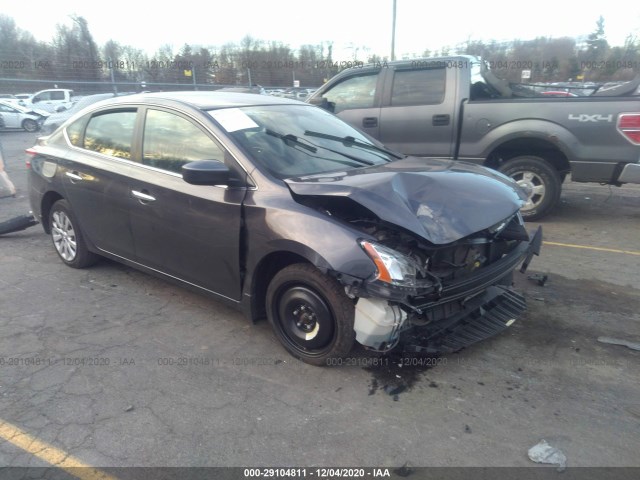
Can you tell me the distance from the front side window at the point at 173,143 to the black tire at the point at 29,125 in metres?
19.8

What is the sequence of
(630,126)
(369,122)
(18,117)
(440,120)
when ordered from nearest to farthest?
(630,126) → (440,120) → (369,122) → (18,117)

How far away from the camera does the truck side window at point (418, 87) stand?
270 inches

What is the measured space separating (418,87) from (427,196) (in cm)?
436

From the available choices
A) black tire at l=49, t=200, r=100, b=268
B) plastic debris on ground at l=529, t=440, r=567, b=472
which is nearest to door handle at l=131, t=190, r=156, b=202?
black tire at l=49, t=200, r=100, b=268

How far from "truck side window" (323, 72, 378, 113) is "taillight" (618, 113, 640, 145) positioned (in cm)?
328

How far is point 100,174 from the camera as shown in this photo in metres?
4.27

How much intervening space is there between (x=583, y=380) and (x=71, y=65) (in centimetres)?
2197

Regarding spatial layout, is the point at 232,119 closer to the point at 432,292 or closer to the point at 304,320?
the point at 304,320

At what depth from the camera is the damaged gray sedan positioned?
2900 mm

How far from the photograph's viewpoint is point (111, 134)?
173 inches

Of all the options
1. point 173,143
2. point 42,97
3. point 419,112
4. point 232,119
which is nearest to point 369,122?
point 419,112

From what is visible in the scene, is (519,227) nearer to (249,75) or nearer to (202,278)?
(202,278)

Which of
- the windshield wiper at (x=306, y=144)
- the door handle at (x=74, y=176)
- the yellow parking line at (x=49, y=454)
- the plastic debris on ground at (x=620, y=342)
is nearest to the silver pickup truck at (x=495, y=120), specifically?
the plastic debris on ground at (x=620, y=342)

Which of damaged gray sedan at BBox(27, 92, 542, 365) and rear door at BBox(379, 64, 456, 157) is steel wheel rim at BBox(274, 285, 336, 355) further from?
rear door at BBox(379, 64, 456, 157)
